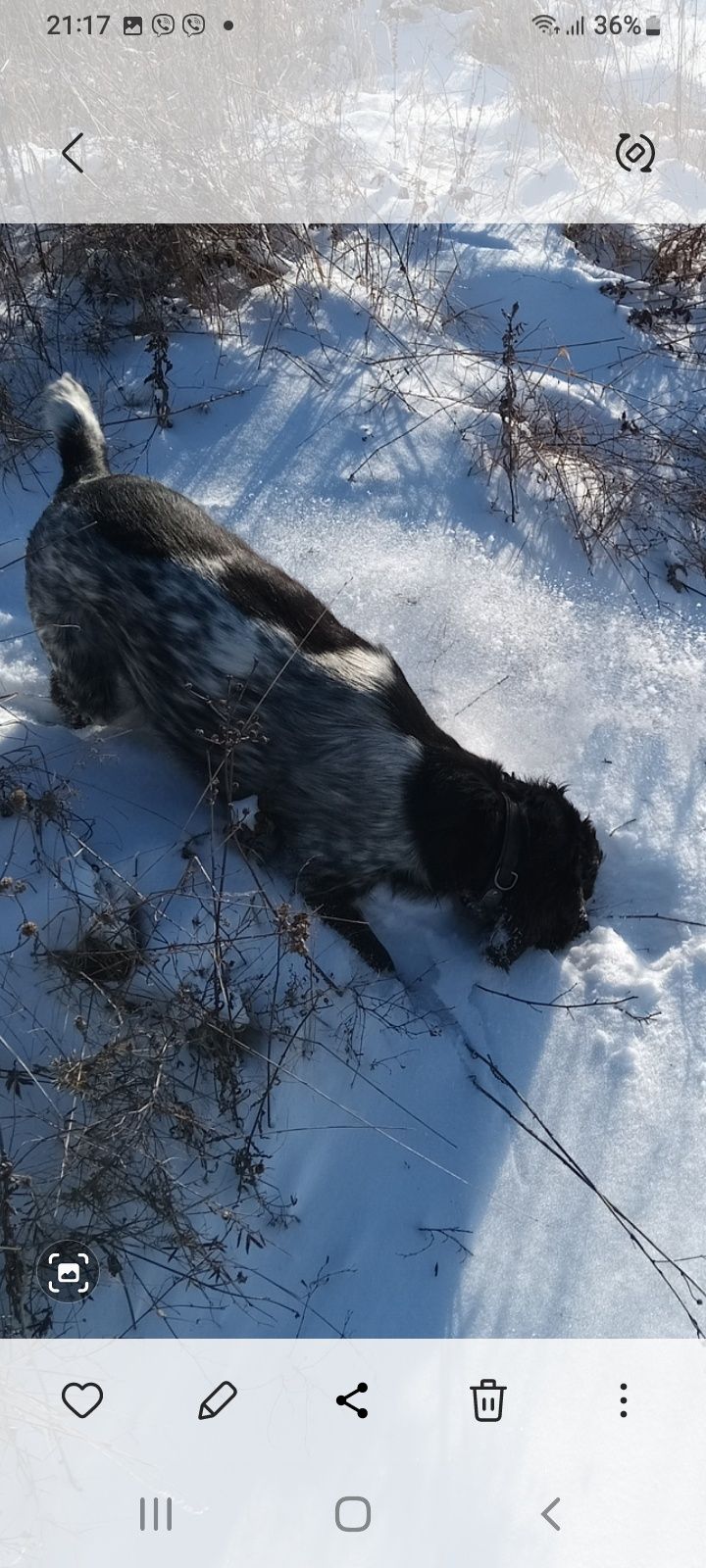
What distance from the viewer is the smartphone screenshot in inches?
104

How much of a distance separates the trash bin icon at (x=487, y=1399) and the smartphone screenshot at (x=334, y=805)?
0.04m

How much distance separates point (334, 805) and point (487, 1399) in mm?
1760

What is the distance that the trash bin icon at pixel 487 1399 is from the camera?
2408mm

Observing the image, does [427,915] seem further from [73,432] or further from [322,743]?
[73,432]

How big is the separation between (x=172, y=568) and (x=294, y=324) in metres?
2.58

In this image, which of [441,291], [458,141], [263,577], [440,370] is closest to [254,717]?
[263,577]

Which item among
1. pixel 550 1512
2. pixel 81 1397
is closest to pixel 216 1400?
pixel 81 1397

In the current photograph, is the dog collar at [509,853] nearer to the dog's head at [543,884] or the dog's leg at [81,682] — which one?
the dog's head at [543,884]

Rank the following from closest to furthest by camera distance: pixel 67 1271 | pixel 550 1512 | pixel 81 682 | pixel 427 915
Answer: pixel 550 1512 → pixel 67 1271 → pixel 427 915 → pixel 81 682

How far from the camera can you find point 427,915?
396 cm

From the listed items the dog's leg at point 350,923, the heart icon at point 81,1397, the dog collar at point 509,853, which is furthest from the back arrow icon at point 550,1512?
the dog collar at point 509,853

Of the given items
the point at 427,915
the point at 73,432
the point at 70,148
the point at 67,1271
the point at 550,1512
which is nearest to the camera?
the point at 550,1512

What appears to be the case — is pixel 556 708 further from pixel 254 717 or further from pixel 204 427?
pixel 204 427

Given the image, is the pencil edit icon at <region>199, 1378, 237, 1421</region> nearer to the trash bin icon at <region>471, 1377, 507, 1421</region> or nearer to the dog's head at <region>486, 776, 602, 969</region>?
the trash bin icon at <region>471, 1377, 507, 1421</region>
